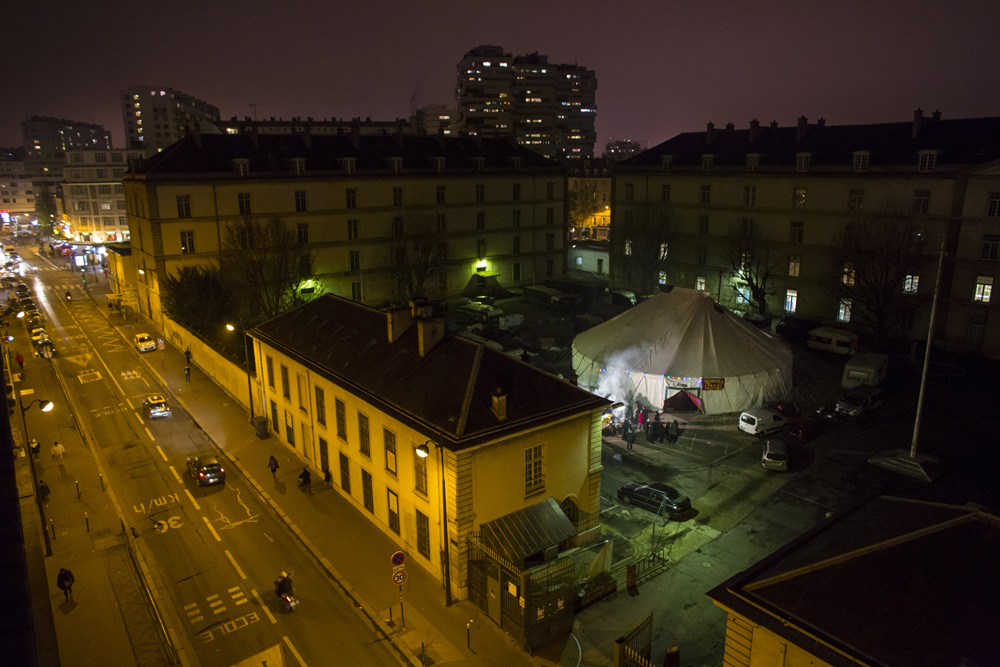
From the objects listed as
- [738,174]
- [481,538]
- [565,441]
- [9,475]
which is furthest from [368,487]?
[738,174]

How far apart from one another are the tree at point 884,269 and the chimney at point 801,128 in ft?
35.9

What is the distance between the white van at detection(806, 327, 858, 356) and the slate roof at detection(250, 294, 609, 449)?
100 feet

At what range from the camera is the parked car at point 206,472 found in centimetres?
2959

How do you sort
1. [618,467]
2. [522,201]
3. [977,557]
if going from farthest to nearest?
1. [522,201]
2. [618,467]
3. [977,557]

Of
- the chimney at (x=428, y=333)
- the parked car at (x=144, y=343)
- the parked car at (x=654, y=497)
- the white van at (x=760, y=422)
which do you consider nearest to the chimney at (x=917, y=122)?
the white van at (x=760, y=422)

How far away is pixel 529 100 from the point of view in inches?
7170

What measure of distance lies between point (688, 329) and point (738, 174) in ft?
86.4

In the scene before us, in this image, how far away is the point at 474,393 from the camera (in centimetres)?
2272

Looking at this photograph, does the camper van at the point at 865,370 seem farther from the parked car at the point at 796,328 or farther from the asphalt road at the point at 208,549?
the asphalt road at the point at 208,549

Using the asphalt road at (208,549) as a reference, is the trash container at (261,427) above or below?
above

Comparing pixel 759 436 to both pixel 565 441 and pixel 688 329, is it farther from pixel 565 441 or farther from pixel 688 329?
pixel 565 441

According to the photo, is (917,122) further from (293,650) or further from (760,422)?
(293,650)

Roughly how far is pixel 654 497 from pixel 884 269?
101ft

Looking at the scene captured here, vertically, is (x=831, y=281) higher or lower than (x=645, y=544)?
higher
